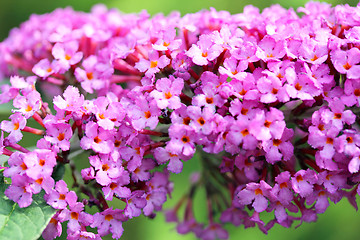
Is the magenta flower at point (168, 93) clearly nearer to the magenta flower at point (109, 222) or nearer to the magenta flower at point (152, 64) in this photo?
the magenta flower at point (152, 64)

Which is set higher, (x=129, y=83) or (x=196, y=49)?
(x=196, y=49)

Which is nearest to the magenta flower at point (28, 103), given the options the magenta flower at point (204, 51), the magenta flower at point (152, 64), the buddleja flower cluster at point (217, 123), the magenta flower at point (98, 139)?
the buddleja flower cluster at point (217, 123)

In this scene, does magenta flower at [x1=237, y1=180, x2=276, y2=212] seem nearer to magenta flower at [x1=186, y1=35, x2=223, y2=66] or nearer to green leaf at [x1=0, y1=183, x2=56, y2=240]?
magenta flower at [x1=186, y1=35, x2=223, y2=66]

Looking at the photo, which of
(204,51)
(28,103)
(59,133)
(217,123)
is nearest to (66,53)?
(28,103)

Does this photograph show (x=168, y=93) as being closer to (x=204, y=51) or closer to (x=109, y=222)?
(x=204, y=51)

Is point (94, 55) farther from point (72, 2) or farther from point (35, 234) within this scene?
point (72, 2)

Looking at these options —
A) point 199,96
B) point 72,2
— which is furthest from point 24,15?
point 199,96

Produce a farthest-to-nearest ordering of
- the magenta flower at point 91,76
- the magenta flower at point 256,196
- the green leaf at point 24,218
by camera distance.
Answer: the magenta flower at point 91,76 → the magenta flower at point 256,196 → the green leaf at point 24,218
